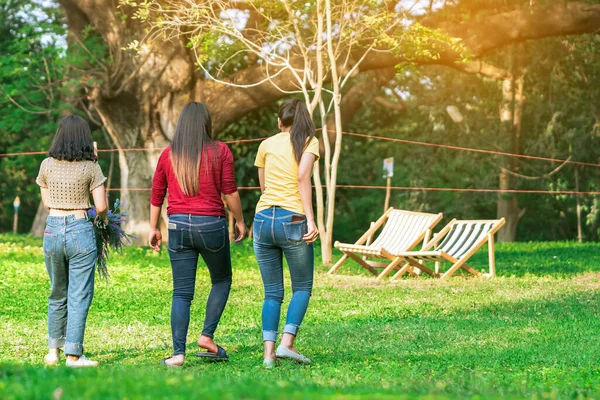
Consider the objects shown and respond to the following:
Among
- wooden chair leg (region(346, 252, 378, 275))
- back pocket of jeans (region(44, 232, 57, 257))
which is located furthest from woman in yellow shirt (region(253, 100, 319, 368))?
wooden chair leg (region(346, 252, 378, 275))

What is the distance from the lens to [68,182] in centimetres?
669

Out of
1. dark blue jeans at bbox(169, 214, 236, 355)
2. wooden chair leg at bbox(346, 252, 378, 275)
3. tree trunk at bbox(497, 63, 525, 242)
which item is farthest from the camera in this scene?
tree trunk at bbox(497, 63, 525, 242)

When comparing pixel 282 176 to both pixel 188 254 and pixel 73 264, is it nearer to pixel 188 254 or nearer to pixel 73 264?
pixel 188 254

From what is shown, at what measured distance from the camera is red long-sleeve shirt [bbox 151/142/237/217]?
6.53 metres

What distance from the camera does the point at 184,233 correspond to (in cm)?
650

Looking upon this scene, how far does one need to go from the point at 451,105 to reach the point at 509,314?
26447mm

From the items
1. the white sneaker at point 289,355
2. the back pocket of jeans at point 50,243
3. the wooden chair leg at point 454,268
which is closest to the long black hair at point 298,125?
the white sneaker at point 289,355

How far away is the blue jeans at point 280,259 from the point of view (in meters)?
6.60

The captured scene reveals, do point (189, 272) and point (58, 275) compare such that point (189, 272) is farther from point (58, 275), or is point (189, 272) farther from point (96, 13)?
point (96, 13)

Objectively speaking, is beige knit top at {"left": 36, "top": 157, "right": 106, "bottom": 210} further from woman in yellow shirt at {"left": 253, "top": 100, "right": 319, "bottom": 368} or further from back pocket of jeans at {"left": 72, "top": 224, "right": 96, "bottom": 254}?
woman in yellow shirt at {"left": 253, "top": 100, "right": 319, "bottom": 368}

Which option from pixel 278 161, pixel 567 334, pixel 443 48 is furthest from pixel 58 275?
pixel 443 48

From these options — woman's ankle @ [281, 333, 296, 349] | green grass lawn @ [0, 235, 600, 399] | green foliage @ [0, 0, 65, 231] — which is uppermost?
green foliage @ [0, 0, 65, 231]

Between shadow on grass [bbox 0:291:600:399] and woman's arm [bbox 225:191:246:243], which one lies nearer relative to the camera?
shadow on grass [bbox 0:291:600:399]

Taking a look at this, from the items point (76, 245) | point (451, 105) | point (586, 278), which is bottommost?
point (586, 278)
